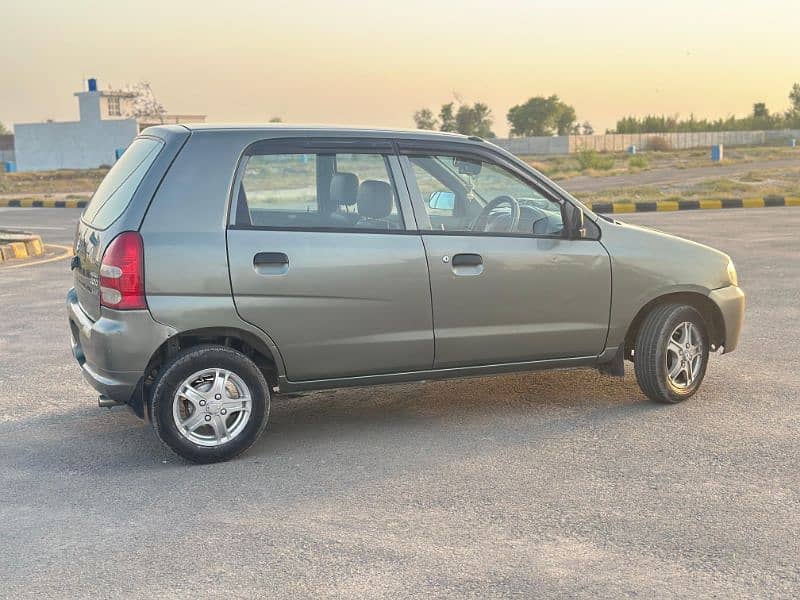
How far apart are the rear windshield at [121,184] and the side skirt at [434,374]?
49.1 inches

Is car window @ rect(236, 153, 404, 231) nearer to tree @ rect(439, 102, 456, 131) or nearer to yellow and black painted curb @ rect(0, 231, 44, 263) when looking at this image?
yellow and black painted curb @ rect(0, 231, 44, 263)

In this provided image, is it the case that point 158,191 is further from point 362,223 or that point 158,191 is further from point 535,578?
point 535,578

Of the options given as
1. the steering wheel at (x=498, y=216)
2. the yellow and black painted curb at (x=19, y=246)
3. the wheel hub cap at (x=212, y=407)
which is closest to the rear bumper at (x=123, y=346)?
the wheel hub cap at (x=212, y=407)

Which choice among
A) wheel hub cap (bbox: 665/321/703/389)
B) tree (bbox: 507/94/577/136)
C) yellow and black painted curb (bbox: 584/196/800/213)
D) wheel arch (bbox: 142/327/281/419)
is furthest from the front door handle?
tree (bbox: 507/94/577/136)

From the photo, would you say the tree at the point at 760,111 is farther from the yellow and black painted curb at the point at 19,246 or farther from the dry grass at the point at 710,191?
the yellow and black painted curb at the point at 19,246

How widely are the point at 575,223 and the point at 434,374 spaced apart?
1203 mm

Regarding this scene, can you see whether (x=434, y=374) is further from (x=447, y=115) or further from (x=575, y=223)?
(x=447, y=115)

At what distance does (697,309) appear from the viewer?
648 centimetres

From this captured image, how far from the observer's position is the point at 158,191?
5211mm

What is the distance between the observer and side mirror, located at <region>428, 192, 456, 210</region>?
19.0 feet

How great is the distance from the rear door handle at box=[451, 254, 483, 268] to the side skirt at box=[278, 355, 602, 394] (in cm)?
60

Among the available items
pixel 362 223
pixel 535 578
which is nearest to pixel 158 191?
pixel 362 223

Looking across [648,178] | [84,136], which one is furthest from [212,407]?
[84,136]

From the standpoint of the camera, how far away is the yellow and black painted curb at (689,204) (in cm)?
2292
